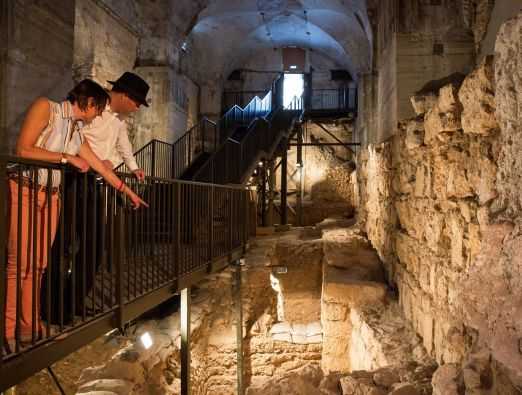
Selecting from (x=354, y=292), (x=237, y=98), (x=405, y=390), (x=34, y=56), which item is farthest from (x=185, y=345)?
(x=237, y=98)

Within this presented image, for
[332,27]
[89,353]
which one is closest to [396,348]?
[89,353]

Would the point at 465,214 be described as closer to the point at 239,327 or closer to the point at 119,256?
the point at 119,256

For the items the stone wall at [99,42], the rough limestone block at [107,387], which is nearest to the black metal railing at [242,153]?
the stone wall at [99,42]

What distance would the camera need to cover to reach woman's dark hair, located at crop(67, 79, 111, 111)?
2.59 m

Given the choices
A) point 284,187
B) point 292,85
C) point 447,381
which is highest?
point 292,85

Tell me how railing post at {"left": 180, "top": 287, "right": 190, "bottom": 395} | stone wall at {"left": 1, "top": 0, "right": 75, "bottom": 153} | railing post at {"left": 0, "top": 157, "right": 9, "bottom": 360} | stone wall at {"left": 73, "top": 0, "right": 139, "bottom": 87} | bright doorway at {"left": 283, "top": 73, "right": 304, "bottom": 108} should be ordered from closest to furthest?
railing post at {"left": 0, "top": 157, "right": 9, "bottom": 360}, railing post at {"left": 180, "top": 287, "right": 190, "bottom": 395}, stone wall at {"left": 1, "top": 0, "right": 75, "bottom": 153}, stone wall at {"left": 73, "top": 0, "right": 139, "bottom": 87}, bright doorway at {"left": 283, "top": 73, "right": 304, "bottom": 108}

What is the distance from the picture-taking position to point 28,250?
233cm

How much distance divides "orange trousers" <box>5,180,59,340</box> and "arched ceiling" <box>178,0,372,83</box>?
10.4m

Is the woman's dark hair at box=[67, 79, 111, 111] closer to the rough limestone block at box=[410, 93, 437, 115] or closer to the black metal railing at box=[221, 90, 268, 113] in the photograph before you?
the rough limestone block at box=[410, 93, 437, 115]

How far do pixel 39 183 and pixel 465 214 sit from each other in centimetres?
285

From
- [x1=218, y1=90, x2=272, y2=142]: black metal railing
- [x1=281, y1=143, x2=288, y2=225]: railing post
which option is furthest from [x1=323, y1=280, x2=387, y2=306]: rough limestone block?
[x1=218, y1=90, x2=272, y2=142]: black metal railing

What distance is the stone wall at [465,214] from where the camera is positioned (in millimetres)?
2117

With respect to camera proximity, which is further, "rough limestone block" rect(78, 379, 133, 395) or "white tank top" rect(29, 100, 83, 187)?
"rough limestone block" rect(78, 379, 133, 395)

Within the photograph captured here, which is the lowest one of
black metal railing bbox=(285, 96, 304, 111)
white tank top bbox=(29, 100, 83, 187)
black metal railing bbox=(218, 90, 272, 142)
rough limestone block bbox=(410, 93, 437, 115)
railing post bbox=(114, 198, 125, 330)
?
railing post bbox=(114, 198, 125, 330)
